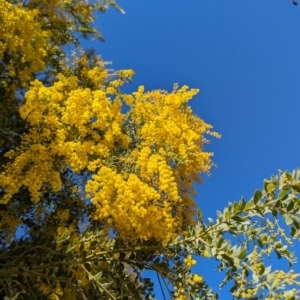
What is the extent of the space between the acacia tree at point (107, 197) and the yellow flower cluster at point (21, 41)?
1cm

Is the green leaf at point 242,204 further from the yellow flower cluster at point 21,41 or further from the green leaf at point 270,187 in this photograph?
the yellow flower cluster at point 21,41

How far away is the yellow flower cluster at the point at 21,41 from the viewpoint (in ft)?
17.5

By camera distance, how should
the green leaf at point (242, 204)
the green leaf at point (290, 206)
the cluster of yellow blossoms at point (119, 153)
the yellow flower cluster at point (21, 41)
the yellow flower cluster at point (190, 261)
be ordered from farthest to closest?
the yellow flower cluster at point (21, 41), the cluster of yellow blossoms at point (119, 153), the yellow flower cluster at point (190, 261), the green leaf at point (242, 204), the green leaf at point (290, 206)

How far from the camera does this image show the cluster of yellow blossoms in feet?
14.2

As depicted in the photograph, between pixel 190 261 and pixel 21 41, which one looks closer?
pixel 190 261

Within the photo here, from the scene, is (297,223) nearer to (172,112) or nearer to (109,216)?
(109,216)

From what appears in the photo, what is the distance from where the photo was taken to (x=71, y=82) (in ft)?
17.9

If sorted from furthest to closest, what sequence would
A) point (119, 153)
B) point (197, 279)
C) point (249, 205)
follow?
point (119, 153) → point (197, 279) → point (249, 205)

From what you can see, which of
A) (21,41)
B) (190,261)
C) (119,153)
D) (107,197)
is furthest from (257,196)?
(21,41)

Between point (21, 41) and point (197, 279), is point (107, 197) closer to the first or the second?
point (197, 279)

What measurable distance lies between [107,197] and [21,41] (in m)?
2.36

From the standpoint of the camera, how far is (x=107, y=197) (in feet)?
14.3

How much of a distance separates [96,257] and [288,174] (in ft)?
6.11

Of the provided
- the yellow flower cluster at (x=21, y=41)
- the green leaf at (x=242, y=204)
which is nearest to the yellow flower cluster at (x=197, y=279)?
the green leaf at (x=242, y=204)
